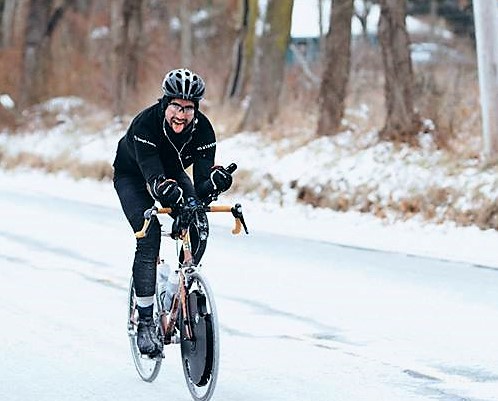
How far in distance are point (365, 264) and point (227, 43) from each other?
35.9 meters

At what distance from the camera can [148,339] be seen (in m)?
7.80

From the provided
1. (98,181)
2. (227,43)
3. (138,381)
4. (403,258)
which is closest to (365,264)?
(403,258)

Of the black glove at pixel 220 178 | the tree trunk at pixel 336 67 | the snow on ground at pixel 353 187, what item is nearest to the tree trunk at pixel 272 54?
the snow on ground at pixel 353 187

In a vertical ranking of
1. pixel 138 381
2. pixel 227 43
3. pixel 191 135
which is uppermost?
pixel 227 43

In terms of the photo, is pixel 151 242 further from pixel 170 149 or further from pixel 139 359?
pixel 139 359

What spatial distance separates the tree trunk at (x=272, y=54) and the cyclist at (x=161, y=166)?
19.1 metres

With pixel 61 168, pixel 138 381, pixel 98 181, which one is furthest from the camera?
pixel 61 168

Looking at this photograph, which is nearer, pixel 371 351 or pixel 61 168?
pixel 371 351

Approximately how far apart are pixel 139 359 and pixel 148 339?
44cm

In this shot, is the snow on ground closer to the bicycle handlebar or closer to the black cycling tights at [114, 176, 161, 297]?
the black cycling tights at [114, 176, 161, 297]

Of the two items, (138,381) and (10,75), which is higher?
(10,75)

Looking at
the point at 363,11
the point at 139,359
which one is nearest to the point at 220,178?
the point at 139,359

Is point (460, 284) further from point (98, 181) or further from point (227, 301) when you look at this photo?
point (98, 181)

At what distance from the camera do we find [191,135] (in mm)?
7609
